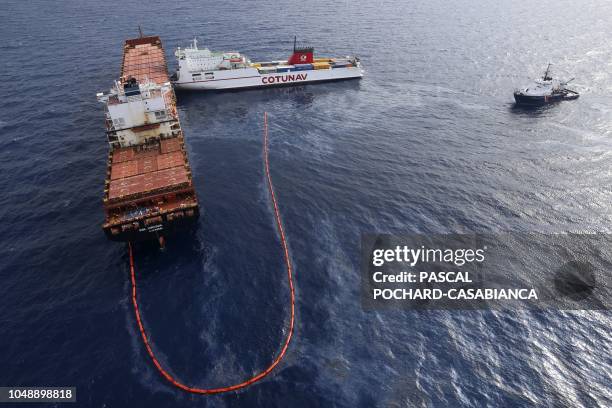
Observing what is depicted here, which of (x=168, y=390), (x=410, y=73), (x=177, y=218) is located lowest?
(x=168, y=390)

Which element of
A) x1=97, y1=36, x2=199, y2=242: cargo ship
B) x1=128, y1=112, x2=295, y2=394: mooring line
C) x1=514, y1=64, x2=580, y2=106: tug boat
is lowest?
x1=128, y1=112, x2=295, y2=394: mooring line

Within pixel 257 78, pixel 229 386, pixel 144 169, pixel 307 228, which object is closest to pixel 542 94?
pixel 257 78

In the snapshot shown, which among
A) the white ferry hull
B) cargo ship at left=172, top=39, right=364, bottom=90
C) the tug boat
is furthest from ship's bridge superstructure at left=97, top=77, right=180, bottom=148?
the tug boat

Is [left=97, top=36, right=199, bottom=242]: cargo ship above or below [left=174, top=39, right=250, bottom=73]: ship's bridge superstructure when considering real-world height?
below

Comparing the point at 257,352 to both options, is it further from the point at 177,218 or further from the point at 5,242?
the point at 5,242

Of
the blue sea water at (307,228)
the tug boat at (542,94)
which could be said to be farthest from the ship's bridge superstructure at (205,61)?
the tug boat at (542,94)

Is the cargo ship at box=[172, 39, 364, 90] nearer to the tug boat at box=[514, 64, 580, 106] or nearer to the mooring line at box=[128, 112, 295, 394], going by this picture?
the tug boat at box=[514, 64, 580, 106]

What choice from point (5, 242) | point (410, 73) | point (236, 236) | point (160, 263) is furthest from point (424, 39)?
point (5, 242)
